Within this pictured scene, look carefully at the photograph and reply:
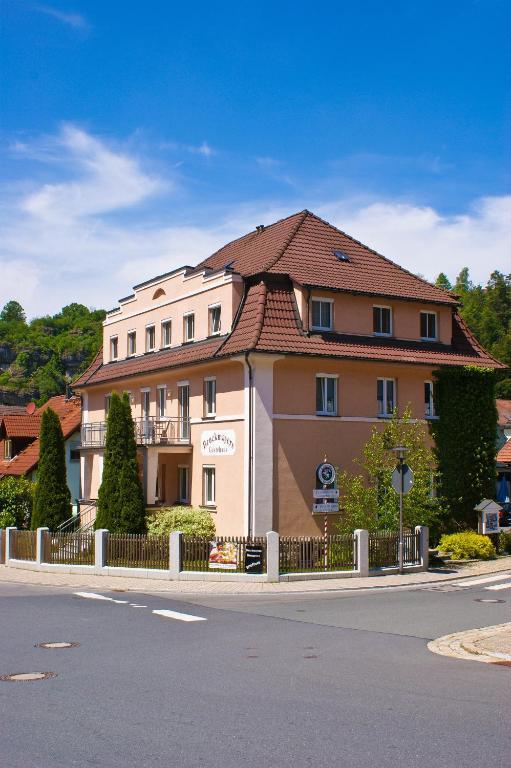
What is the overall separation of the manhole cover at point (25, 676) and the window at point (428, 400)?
23.1 m

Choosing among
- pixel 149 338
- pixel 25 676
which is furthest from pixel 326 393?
pixel 25 676

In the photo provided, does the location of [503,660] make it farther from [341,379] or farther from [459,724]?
[341,379]

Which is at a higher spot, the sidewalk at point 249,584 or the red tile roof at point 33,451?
the red tile roof at point 33,451

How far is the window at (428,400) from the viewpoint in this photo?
3253 centimetres

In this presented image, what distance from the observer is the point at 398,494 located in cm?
2680

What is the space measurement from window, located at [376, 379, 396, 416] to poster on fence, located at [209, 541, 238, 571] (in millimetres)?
9059

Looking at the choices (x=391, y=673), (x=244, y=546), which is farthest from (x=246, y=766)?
(x=244, y=546)

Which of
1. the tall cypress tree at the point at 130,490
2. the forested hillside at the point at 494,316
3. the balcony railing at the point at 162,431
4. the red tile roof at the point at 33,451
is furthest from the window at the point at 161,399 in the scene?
the forested hillside at the point at 494,316

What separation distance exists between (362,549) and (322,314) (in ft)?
30.3

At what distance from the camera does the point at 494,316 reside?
124250 millimetres

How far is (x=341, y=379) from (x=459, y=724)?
2225cm

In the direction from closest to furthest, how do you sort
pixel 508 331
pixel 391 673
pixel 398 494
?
pixel 391 673 < pixel 398 494 < pixel 508 331

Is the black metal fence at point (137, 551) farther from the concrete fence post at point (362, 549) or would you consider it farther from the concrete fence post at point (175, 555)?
the concrete fence post at point (362, 549)

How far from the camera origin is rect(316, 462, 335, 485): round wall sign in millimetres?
28938
